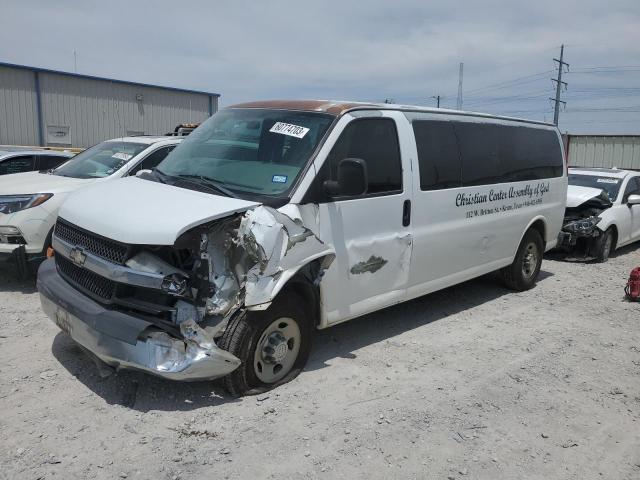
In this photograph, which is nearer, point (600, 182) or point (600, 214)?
point (600, 214)

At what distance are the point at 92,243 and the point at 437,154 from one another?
126 inches

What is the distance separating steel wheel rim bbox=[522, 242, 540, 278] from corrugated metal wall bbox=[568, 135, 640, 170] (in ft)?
53.1

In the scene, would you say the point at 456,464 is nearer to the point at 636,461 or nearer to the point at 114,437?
the point at 636,461

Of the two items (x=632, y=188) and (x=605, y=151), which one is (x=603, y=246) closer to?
(x=632, y=188)

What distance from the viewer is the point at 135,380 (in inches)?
158

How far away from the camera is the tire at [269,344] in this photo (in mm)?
3801

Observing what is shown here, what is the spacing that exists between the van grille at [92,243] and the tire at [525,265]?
17.0 feet

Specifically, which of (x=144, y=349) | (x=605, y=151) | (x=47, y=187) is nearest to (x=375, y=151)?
(x=144, y=349)

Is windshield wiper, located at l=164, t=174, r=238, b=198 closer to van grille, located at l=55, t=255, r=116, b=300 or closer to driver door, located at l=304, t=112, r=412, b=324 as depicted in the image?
driver door, located at l=304, t=112, r=412, b=324

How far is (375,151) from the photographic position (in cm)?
476

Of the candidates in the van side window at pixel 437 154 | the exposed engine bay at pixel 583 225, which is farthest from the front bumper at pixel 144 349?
the exposed engine bay at pixel 583 225

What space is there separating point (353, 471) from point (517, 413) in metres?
1.49

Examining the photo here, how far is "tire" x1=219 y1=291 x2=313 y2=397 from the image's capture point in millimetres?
3801

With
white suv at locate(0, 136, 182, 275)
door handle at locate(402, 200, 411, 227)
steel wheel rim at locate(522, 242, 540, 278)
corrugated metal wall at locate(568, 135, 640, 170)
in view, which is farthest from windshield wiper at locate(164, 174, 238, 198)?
corrugated metal wall at locate(568, 135, 640, 170)
